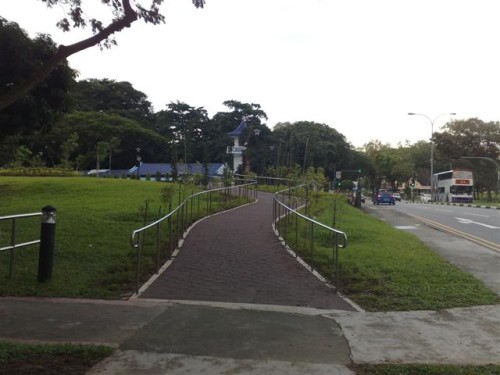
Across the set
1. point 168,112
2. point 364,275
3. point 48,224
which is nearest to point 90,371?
point 48,224

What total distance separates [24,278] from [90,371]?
3.77 meters

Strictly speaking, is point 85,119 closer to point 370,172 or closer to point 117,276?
point 370,172

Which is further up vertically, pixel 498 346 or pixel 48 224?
pixel 48 224

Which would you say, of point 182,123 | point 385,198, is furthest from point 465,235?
point 182,123

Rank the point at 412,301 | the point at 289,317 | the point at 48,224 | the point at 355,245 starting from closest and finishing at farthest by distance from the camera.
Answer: the point at 289,317
the point at 412,301
the point at 48,224
the point at 355,245

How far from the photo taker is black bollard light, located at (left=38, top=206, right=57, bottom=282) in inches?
290

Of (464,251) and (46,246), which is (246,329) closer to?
(46,246)

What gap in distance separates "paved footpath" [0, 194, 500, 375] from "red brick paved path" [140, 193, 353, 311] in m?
0.03

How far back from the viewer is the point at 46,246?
7379 millimetres

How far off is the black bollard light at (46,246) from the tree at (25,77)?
5011 millimetres

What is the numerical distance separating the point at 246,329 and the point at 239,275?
110 inches

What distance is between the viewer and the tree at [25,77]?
11383mm

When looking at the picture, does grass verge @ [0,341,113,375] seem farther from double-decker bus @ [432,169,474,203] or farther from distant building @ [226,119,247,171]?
double-decker bus @ [432,169,474,203]

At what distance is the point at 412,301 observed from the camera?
6.96 metres
